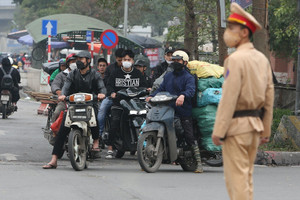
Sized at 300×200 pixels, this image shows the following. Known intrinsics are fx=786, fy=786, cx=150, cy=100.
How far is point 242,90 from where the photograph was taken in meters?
5.99

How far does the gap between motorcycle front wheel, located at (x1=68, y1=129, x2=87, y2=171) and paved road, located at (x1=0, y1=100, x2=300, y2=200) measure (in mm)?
136

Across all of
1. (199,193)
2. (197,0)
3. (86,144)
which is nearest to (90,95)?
(86,144)

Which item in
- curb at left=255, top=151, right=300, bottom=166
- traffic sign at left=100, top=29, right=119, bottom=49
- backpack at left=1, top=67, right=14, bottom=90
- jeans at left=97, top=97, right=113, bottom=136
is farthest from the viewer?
traffic sign at left=100, top=29, right=119, bottom=49

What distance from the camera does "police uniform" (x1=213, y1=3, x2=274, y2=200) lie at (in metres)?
5.92

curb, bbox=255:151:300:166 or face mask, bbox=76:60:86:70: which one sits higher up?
face mask, bbox=76:60:86:70

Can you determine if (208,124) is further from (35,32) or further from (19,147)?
(35,32)

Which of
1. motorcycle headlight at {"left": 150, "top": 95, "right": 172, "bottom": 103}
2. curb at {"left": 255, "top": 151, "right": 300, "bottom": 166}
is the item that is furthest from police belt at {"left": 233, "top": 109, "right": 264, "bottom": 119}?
curb at {"left": 255, "top": 151, "right": 300, "bottom": 166}

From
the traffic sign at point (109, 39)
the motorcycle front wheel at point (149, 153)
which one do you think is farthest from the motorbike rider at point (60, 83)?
the traffic sign at point (109, 39)

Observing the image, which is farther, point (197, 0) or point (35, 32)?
point (35, 32)

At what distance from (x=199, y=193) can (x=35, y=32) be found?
1130 inches

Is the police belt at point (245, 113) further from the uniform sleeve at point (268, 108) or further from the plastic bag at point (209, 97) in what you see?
the plastic bag at point (209, 97)

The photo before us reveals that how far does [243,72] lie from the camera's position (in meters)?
5.93

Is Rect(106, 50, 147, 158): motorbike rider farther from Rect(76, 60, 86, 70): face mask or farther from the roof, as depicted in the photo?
the roof

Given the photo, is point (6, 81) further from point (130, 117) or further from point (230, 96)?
point (230, 96)
